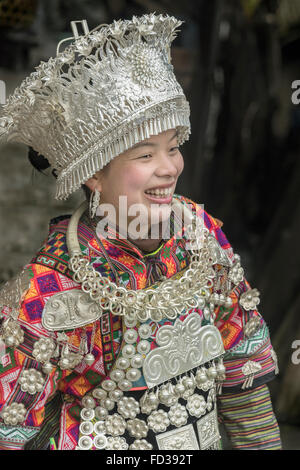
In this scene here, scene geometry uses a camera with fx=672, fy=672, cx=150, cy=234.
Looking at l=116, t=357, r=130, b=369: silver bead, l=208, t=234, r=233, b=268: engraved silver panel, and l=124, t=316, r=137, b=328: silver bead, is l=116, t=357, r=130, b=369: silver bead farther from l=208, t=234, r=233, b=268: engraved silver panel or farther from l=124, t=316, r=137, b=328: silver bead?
l=208, t=234, r=233, b=268: engraved silver panel

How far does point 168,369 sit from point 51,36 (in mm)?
2702

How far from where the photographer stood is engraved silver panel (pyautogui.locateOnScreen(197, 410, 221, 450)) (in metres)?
1.71

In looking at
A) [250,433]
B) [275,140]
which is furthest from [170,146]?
[275,140]

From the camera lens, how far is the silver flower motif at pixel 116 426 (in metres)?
1.64

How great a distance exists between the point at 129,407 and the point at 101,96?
0.74 meters

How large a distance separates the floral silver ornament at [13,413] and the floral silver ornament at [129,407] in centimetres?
24

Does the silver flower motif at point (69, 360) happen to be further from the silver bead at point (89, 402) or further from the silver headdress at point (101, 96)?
the silver headdress at point (101, 96)

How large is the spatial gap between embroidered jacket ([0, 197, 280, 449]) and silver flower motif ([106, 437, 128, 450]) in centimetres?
9

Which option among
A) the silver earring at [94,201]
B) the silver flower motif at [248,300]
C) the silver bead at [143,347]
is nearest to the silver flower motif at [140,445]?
the silver bead at [143,347]

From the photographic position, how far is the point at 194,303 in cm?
171

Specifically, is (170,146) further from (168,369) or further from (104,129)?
(168,369)

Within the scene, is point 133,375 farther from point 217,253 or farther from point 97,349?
point 217,253

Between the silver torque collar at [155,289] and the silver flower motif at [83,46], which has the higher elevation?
the silver flower motif at [83,46]

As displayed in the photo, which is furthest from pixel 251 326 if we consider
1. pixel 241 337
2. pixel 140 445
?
pixel 140 445
